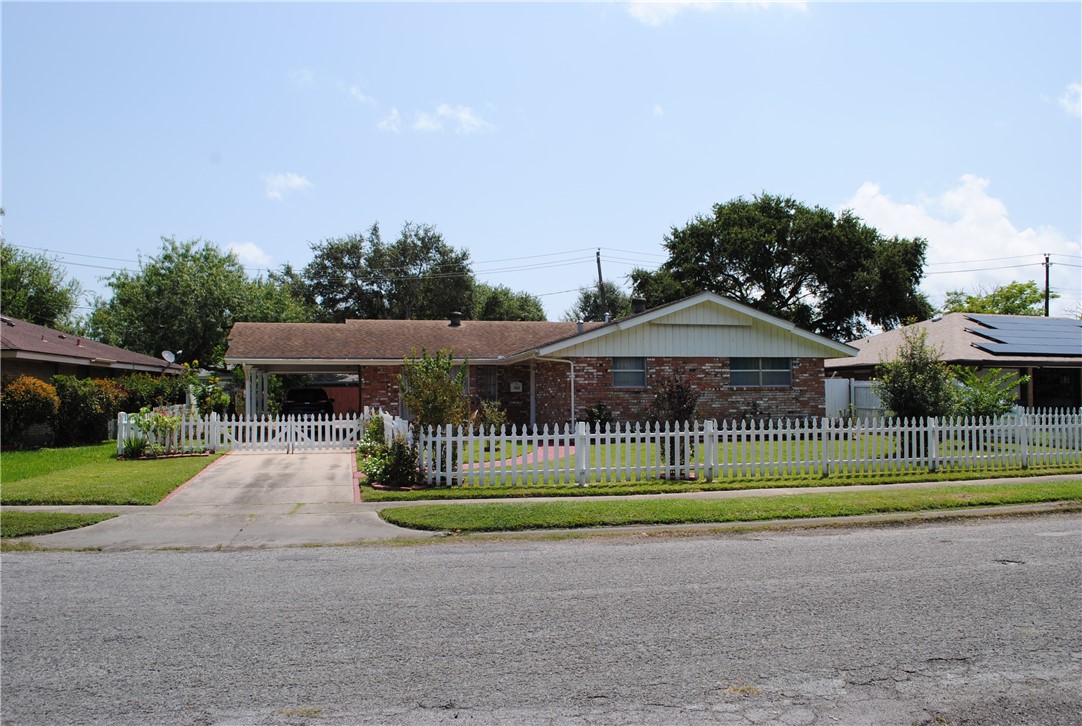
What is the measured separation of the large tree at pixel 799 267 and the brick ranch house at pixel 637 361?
23.4m

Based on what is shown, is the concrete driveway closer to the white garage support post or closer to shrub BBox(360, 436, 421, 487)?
shrub BBox(360, 436, 421, 487)

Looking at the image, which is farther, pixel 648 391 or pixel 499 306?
pixel 499 306

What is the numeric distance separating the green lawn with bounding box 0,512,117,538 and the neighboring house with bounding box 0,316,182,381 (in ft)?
35.7

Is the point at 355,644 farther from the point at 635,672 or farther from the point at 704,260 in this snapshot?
the point at 704,260

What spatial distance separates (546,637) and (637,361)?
18038 mm

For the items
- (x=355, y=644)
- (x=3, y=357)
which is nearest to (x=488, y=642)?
(x=355, y=644)

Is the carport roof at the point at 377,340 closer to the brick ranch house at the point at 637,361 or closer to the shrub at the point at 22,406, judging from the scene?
the brick ranch house at the point at 637,361

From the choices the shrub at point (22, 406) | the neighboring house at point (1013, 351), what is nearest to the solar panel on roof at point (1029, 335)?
the neighboring house at point (1013, 351)

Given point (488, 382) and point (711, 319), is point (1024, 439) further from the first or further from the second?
→ point (488, 382)

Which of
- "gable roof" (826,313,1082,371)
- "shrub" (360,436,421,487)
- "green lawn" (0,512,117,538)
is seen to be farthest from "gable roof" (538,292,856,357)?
"green lawn" (0,512,117,538)

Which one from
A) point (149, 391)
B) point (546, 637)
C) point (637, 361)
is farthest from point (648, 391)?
point (546, 637)

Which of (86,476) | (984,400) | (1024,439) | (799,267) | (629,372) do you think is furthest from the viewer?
(799,267)

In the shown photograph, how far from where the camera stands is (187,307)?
127 feet

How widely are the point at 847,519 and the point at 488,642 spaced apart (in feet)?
23.8
